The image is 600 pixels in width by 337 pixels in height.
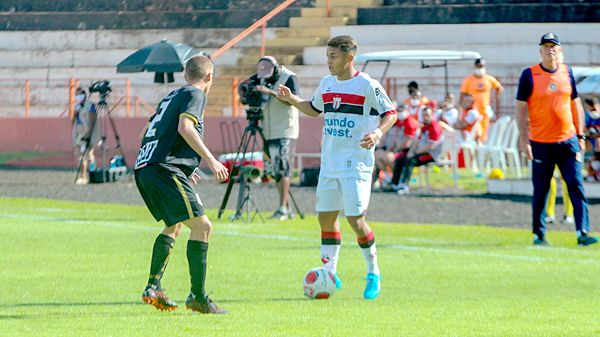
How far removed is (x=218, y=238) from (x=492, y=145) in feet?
46.1

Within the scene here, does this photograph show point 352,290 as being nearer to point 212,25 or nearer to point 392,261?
point 392,261

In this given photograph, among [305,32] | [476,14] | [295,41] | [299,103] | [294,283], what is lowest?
[294,283]

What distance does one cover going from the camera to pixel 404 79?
33.8 metres

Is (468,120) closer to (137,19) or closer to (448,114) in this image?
(448,114)

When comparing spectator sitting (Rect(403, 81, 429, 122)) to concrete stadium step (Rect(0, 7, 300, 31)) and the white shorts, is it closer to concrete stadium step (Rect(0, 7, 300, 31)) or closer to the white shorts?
concrete stadium step (Rect(0, 7, 300, 31))

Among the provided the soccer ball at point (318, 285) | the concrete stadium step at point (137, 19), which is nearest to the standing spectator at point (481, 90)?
the concrete stadium step at point (137, 19)

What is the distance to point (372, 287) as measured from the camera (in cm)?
1101

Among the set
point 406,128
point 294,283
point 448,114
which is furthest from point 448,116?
point 294,283

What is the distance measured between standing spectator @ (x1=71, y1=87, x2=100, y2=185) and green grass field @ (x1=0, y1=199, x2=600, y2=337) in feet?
34.7

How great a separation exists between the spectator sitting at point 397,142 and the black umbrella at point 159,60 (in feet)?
15.6

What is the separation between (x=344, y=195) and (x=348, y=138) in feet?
1.35

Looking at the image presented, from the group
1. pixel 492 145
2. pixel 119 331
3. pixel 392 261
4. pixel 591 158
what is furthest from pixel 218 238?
pixel 492 145

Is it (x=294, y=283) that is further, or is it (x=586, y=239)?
(x=586, y=239)

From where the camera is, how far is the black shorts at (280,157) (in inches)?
762
